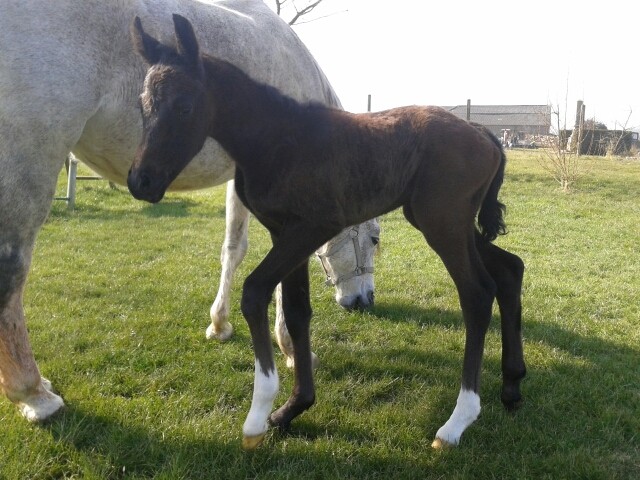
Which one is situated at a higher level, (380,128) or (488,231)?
(380,128)

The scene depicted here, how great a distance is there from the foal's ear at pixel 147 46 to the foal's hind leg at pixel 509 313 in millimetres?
2163

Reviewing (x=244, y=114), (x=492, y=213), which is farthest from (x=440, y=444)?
(x=244, y=114)

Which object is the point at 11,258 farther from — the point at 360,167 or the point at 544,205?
the point at 544,205

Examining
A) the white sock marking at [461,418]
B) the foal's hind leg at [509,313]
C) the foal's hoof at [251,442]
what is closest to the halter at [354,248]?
the foal's hind leg at [509,313]

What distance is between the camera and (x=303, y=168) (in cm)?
276

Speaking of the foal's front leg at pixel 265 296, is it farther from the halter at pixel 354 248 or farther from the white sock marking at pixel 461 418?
the halter at pixel 354 248

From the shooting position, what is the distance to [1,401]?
3355mm

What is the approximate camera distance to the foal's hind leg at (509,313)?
345cm

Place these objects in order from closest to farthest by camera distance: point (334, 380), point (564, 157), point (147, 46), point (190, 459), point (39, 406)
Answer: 1. point (147, 46)
2. point (190, 459)
3. point (39, 406)
4. point (334, 380)
5. point (564, 157)

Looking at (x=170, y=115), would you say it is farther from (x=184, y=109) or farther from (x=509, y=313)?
(x=509, y=313)

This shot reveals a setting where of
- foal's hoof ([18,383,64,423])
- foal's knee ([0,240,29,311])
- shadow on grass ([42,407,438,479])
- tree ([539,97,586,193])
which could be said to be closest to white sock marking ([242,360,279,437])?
shadow on grass ([42,407,438,479])

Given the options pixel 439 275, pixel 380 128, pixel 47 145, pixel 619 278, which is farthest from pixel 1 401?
pixel 619 278

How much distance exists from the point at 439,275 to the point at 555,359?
306 cm

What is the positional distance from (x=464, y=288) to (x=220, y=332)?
2402 millimetres
